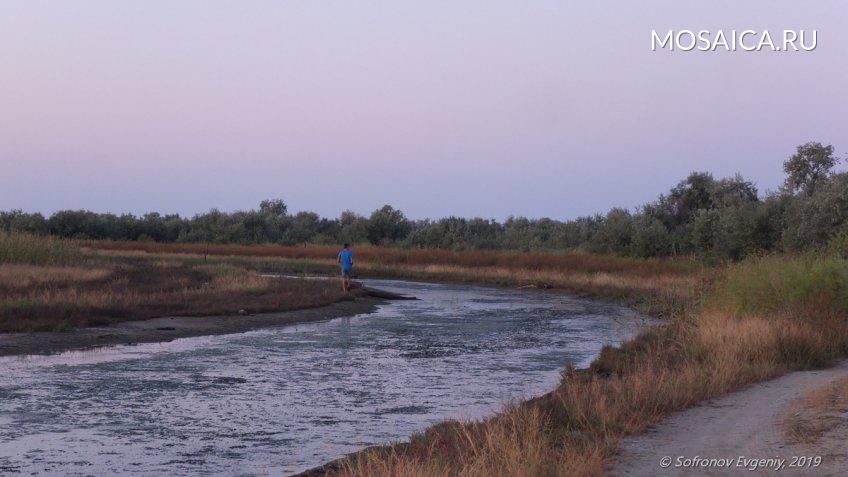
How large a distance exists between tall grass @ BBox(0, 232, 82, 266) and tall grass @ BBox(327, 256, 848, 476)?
26977mm

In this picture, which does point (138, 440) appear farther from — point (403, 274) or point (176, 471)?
point (403, 274)

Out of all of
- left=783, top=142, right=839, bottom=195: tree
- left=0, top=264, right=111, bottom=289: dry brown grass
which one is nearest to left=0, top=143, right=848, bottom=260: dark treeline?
left=783, top=142, right=839, bottom=195: tree

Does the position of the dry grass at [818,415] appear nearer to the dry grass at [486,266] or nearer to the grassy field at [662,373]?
the grassy field at [662,373]

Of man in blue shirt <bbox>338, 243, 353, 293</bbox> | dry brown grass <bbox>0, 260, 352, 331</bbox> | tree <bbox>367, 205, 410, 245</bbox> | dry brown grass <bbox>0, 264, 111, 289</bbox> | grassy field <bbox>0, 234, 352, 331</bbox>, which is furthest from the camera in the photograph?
tree <bbox>367, 205, 410, 245</bbox>

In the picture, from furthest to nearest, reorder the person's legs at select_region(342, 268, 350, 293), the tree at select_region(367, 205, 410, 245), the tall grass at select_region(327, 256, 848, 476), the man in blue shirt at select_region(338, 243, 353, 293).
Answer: the tree at select_region(367, 205, 410, 245), the person's legs at select_region(342, 268, 350, 293), the man in blue shirt at select_region(338, 243, 353, 293), the tall grass at select_region(327, 256, 848, 476)

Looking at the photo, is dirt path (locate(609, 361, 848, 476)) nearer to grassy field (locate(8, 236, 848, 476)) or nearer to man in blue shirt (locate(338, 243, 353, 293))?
grassy field (locate(8, 236, 848, 476))

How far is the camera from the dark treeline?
3922 cm

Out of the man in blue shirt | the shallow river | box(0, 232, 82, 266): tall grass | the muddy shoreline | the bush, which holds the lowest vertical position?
the shallow river

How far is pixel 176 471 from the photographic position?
9.93 metres

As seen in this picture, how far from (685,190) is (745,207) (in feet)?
54.7

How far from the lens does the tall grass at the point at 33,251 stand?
37.4m

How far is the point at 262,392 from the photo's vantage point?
15.1 metres

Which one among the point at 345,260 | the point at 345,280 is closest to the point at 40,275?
the point at 345,260

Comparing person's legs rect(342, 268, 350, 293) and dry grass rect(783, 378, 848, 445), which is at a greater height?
person's legs rect(342, 268, 350, 293)
